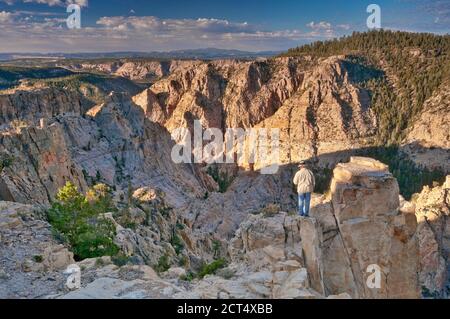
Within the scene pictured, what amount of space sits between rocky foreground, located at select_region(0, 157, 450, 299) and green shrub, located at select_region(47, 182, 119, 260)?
0.83 metres

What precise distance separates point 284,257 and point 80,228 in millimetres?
8878

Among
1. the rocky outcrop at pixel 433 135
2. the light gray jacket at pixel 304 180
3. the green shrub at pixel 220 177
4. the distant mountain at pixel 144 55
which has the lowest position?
the green shrub at pixel 220 177

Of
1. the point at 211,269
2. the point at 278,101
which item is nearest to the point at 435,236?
the point at 211,269

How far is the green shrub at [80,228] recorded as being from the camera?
18141 millimetres

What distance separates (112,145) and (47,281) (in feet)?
178

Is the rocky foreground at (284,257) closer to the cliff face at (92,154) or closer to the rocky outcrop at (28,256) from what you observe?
the rocky outcrop at (28,256)

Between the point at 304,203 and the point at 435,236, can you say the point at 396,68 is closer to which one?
the point at 435,236

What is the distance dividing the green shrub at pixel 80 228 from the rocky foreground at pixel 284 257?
0.83 metres

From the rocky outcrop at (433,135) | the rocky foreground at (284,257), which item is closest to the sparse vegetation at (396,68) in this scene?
the rocky outcrop at (433,135)

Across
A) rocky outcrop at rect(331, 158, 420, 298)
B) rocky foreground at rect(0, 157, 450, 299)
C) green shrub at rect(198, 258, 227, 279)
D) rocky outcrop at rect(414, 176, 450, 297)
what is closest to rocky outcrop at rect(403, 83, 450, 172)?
rocky outcrop at rect(414, 176, 450, 297)

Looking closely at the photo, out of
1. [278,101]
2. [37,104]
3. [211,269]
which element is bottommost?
[211,269]

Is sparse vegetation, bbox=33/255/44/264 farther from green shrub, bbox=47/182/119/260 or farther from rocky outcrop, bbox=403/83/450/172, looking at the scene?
rocky outcrop, bbox=403/83/450/172

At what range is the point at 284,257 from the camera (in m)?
17.3
